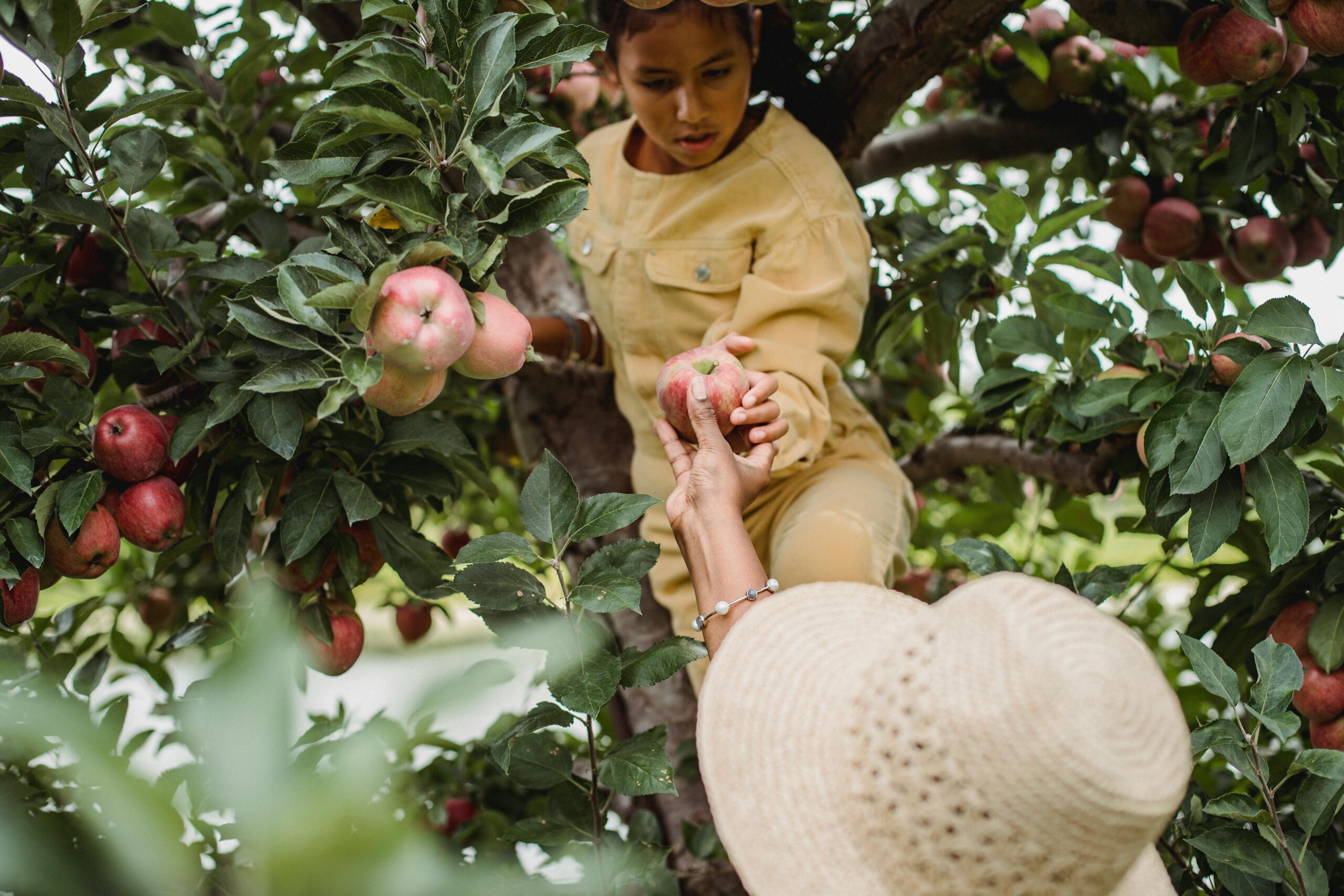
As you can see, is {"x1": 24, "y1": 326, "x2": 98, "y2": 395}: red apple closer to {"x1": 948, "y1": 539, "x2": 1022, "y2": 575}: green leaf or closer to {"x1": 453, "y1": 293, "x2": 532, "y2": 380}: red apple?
{"x1": 453, "y1": 293, "x2": 532, "y2": 380}: red apple

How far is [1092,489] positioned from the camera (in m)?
1.76

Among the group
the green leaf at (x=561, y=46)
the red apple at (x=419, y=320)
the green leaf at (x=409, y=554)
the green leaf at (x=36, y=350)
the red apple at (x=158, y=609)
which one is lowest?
the red apple at (x=158, y=609)

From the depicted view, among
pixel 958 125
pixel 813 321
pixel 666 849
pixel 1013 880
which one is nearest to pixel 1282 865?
pixel 1013 880

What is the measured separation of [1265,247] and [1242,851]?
1.26 m

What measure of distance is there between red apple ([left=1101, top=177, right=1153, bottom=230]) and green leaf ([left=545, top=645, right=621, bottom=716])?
60.0 inches

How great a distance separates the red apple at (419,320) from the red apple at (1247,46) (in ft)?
4.11

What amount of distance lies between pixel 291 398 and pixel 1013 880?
2.83 ft

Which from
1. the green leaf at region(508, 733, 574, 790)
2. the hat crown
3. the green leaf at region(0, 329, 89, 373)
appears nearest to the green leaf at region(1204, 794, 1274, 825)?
the hat crown

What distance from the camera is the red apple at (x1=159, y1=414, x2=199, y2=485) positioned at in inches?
49.6

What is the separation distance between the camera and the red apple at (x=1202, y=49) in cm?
153

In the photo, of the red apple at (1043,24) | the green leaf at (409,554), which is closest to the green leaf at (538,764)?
the green leaf at (409,554)

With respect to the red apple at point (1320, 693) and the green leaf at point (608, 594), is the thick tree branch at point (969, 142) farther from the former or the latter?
the green leaf at point (608, 594)

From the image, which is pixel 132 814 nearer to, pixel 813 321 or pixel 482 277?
pixel 482 277

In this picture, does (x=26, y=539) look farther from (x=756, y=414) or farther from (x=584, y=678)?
(x=756, y=414)
